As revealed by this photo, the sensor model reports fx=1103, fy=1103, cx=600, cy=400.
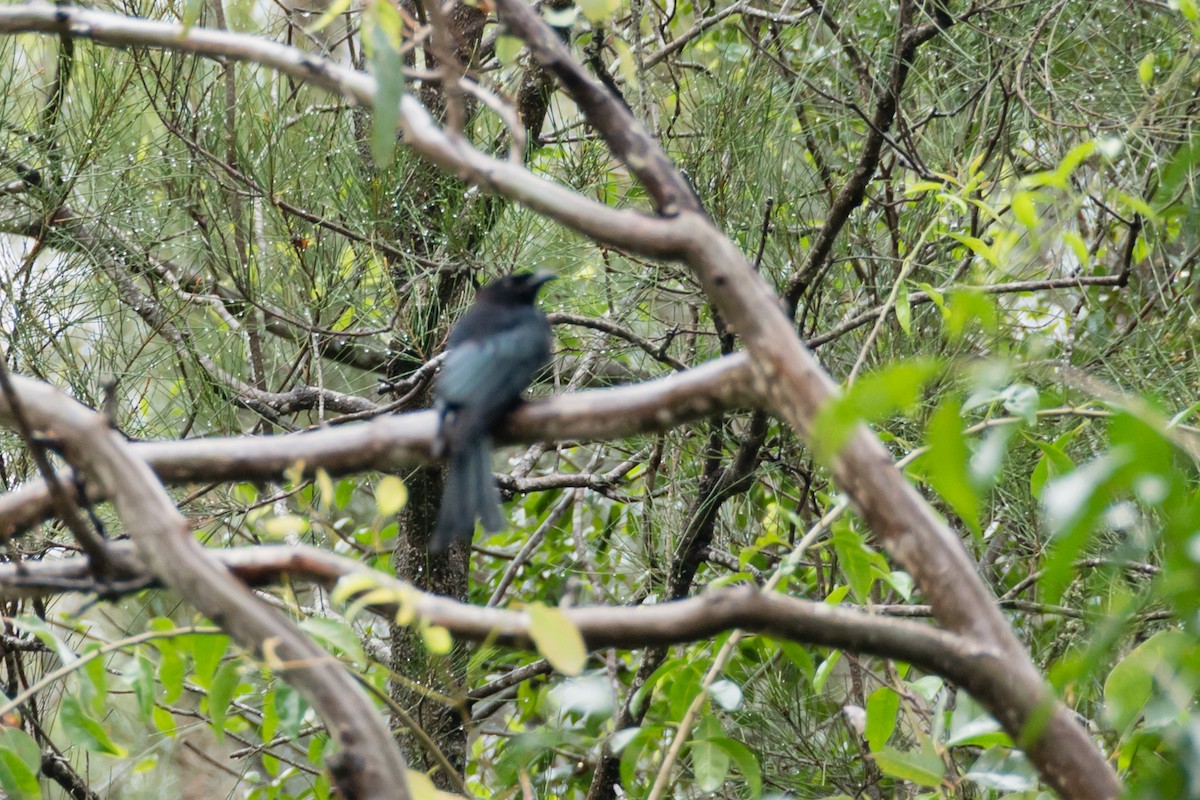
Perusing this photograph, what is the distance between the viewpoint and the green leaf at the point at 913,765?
1420mm

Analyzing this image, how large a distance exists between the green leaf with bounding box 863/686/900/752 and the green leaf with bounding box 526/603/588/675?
72 centimetres

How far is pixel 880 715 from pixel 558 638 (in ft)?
2.52

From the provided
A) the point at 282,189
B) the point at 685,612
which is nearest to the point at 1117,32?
the point at 282,189

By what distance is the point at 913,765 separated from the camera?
143 cm

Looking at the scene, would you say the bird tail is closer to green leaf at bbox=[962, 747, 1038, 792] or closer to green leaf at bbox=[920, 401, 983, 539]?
green leaf at bbox=[962, 747, 1038, 792]

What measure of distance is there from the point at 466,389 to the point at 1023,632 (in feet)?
7.14

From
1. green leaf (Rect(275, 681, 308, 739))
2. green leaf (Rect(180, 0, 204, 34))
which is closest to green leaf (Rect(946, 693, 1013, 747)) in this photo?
green leaf (Rect(275, 681, 308, 739))

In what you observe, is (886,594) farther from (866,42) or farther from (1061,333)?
(866,42)

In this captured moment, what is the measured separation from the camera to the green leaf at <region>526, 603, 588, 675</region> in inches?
36.2

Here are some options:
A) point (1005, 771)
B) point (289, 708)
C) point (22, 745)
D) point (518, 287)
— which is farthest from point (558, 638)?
point (518, 287)

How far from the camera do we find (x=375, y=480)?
10.9 ft

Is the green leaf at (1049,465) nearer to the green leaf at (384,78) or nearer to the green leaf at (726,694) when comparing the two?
the green leaf at (726,694)

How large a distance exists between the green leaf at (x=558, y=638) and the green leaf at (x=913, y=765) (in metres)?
0.66

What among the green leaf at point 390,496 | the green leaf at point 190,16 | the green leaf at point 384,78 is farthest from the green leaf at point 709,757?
the green leaf at point 190,16
